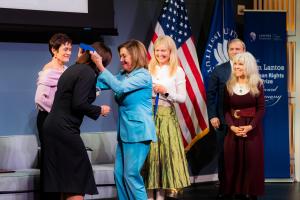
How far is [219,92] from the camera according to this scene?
653 centimetres

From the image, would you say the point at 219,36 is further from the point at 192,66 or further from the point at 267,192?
the point at 267,192

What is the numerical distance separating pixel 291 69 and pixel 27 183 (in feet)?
12.4

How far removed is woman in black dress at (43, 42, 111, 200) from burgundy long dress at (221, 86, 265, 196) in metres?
1.85

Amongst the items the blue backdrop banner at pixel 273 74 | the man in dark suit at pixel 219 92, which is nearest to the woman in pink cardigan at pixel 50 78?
the man in dark suit at pixel 219 92

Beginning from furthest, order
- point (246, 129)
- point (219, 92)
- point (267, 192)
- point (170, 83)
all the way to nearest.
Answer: point (267, 192) < point (219, 92) < point (246, 129) < point (170, 83)

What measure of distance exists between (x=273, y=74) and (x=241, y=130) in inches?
74.4

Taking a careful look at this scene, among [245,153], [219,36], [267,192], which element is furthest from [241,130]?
[219,36]

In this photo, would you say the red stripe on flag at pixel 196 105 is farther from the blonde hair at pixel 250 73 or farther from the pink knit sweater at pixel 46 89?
the pink knit sweater at pixel 46 89

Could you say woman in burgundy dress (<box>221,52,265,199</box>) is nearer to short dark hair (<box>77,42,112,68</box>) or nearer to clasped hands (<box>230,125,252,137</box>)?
clasped hands (<box>230,125,252,137</box>)

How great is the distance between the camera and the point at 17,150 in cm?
587

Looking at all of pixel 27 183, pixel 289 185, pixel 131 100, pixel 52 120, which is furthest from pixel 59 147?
pixel 289 185

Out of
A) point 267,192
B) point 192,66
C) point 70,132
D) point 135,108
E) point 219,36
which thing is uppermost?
point 219,36

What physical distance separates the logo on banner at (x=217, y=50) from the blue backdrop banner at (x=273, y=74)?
33 centimetres

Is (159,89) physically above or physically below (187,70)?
below
